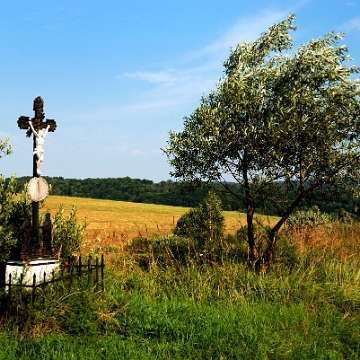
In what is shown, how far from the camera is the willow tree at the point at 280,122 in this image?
11383 millimetres

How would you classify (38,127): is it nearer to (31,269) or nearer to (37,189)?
(37,189)

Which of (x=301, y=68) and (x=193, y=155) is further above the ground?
(x=301, y=68)

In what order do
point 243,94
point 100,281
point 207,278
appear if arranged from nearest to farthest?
point 100,281 → point 207,278 → point 243,94

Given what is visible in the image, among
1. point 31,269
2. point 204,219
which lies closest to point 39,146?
point 31,269

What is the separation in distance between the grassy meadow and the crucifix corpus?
204 centimetres

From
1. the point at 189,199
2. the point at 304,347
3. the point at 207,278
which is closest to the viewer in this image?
the point at 304,347

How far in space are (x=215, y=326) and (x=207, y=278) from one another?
245cm

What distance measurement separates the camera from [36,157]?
33.3 feet

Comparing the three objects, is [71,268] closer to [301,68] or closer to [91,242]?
[91,242]

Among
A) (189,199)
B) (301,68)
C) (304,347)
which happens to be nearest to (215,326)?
(304,347)

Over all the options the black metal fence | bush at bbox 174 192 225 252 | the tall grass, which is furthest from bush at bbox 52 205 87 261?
bush at bbox 174 192 225 252

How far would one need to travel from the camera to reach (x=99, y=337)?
723 centimetres

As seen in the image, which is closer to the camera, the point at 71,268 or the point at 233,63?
the point at 71,268

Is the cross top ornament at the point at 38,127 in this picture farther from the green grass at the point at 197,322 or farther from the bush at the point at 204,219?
the bush at the point at 204,219
